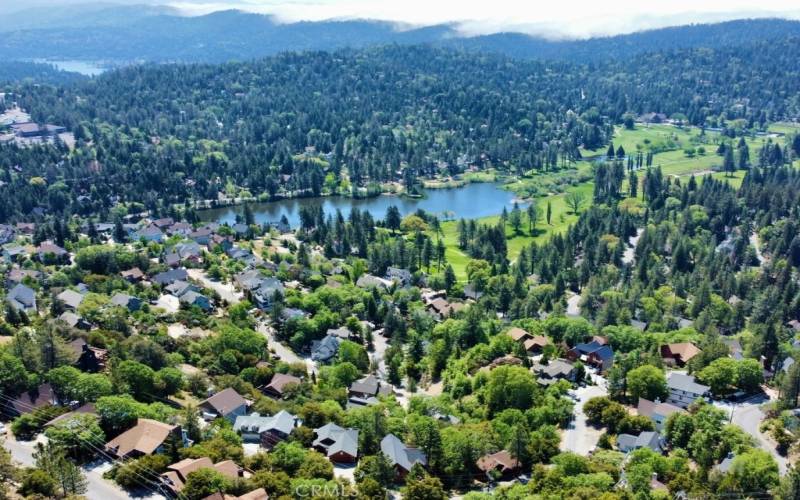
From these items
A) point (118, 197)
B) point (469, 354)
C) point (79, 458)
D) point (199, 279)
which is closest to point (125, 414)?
point (79, 458)

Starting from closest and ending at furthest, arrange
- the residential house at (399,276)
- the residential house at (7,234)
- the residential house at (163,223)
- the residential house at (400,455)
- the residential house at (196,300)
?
the residential house at (400,455)
the residential house at (196,300)
the residential house at (399,276)
the residential house at (7,234)
the residential house at (163,223)

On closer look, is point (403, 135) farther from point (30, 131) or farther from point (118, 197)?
point (30, 131)

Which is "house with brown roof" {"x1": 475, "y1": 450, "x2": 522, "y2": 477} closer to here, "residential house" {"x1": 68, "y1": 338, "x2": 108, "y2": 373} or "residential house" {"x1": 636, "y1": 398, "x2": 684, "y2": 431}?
"residential house" {"x1": 636, "y1": 398, "x2": 684, "y2": 431}

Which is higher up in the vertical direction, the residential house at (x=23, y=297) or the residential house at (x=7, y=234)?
the residential house at (x=23, y=297)

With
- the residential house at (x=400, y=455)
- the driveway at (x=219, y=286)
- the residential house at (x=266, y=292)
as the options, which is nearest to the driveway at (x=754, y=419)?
the residential house at (x=400, y=455)

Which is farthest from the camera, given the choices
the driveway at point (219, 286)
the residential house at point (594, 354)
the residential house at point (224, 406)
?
the driveway at point (219, 286)

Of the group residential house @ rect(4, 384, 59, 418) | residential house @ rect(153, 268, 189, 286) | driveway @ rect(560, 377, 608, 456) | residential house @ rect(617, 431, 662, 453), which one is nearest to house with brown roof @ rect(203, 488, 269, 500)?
residential house @ rect(4, 384, 59, 418)

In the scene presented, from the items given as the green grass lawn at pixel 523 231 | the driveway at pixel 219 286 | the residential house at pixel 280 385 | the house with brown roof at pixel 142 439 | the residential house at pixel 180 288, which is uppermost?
the house with brown roof at pixel 142 439
